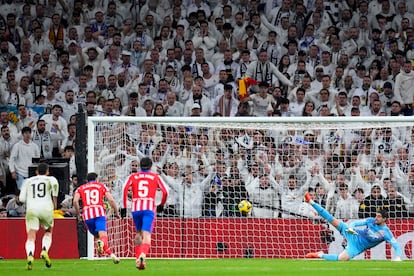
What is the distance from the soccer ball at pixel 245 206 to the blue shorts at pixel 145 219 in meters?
4.47

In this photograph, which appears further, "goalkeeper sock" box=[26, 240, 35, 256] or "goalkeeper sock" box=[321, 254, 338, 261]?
"goalkeeper sock" box=[321, 254, 338, 261]

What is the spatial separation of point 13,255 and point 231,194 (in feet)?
14.6

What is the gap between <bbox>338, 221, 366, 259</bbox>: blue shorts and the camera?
2152 cm

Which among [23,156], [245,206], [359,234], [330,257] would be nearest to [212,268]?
[330,257]

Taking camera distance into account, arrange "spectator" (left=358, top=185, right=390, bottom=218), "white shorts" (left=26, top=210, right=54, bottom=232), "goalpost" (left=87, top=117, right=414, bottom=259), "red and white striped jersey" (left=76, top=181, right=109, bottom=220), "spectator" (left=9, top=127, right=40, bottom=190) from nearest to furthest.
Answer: "white shorts" (left=26, top=210, right=54, bottom=232) < "red and white striped jersey" (left=76, top=181, right=109, bottom=220) < "goalpost" (left=87, top=117, right=414, bottom=259) < "spectator" (left=358, top=185, right=390, bottom=218) < "spectator" (left=9, top=127, right=40, bottom=190)

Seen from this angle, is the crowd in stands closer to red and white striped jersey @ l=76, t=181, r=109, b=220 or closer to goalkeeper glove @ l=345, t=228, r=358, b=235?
goalkeeper glove @ l=345, t=228, r=358, b=235

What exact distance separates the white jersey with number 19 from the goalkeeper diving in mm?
4617

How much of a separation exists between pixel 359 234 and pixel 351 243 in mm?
279

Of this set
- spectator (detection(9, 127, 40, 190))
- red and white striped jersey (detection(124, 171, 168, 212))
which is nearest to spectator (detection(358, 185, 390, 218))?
red and white striped jersey (detection(124, 171, 168, 212))

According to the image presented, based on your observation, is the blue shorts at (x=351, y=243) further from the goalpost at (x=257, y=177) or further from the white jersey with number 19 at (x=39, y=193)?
the white jersey with number 19 at (x=39, y=193)

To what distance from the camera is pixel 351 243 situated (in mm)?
21641

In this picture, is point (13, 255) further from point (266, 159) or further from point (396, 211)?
point (396, 211)

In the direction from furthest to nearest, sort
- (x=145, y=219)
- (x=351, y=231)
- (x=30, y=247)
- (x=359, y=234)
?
1. (x=359, y=234)
2. (x=351, y=231)
3. (x=30, y=247)
4. (x=145, y=219)

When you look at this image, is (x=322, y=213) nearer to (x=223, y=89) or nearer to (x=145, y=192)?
(x=145, y=192)
